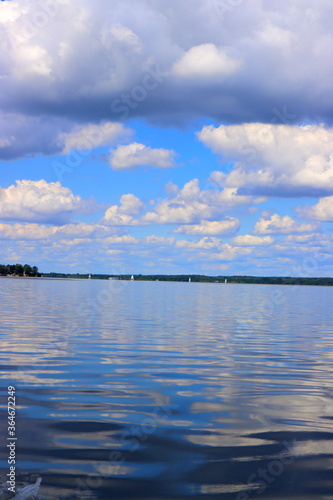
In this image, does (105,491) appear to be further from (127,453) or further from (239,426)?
(239,426)

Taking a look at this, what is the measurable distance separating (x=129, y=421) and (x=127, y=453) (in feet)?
8.17

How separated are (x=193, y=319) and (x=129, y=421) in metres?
33.0

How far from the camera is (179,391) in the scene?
1827 centimetres

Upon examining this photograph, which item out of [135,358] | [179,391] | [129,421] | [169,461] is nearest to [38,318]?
[135,358]

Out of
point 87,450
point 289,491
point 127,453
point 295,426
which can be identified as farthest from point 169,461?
point 295,426

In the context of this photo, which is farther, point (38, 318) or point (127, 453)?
point (38, 318)

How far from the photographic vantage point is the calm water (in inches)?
409

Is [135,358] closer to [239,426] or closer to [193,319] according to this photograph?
[239,426]

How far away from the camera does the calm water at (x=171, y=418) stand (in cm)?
1038

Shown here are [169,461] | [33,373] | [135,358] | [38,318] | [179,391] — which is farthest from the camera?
[38,318]

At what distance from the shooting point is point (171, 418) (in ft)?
48.8

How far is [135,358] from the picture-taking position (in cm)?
2502

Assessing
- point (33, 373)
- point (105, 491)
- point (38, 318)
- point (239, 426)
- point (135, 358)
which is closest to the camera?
point (105, 491)

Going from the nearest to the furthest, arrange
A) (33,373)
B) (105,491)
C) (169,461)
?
(105,491) → (169,461) → (33,373)
